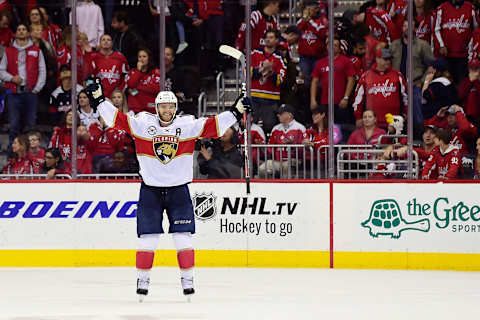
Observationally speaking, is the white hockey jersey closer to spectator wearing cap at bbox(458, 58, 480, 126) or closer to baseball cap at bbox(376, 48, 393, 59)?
baseball cap at bbox(376, 48, 393, 59)

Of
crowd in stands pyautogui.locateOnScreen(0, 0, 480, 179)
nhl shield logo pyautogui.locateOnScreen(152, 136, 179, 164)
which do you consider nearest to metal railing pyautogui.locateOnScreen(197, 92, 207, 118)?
crowd in stands pyautogui.locateOnScreen(0, 0, 480, 179)

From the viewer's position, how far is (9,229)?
30.2 ft

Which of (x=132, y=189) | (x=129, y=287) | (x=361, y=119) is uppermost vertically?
(x=361, y=119)

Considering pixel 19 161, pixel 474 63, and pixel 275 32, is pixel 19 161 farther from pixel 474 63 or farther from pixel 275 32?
pixel 474 63

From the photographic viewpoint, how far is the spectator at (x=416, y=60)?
30.1 ft

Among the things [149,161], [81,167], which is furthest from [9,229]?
[149,161]

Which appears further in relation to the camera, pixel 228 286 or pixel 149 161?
pixel 228 286

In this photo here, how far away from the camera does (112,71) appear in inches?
404

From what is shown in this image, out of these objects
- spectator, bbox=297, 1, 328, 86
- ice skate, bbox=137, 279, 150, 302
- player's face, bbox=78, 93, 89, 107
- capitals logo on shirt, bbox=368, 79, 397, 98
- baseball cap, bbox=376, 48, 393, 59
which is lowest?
ice skate, bbox=137, 279, 150, 302

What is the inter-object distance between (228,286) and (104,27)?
380cm

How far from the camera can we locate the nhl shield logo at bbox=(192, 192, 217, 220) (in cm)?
923

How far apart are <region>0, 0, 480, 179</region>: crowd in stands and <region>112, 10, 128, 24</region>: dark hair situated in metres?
0.01

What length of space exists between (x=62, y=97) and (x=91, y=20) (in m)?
0.87

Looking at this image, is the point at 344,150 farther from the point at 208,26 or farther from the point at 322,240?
the point at 208,26
